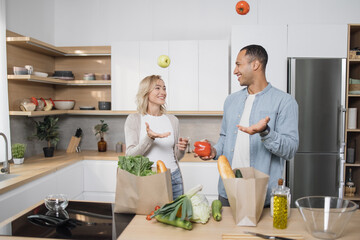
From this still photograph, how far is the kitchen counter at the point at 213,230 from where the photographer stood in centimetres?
125

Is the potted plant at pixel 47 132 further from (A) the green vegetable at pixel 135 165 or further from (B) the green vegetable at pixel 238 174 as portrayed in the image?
(B) the green vegetable at pixel 238 174

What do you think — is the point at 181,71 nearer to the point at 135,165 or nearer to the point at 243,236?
the point at 135,165

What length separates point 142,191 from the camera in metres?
1.42

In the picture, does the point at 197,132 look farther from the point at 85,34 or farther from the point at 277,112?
the point at 277,112

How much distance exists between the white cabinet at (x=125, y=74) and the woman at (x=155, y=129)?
1313 mm

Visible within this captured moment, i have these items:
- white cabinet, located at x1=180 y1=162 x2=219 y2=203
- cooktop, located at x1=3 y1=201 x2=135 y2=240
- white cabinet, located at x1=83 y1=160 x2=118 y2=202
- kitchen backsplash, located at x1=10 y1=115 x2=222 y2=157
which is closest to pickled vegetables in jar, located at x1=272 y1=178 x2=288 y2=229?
cooktop, located at x1=3 y1=201 x2=135 y2=240

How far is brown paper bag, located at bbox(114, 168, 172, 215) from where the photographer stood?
1.40 m

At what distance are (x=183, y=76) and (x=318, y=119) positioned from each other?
1502mm

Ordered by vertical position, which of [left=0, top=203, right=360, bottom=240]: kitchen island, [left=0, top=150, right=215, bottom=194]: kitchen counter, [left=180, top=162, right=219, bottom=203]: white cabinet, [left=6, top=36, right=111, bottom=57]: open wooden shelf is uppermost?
[left=6, top=36, right=111, bottom=57]: open wooden shelf

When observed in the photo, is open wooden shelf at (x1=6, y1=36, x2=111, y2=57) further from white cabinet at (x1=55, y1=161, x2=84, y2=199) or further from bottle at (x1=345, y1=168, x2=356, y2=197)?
bottle at (x1=345, y1=168, x2=356, y2=197)

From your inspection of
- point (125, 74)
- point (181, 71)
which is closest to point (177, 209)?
point (181, 71)

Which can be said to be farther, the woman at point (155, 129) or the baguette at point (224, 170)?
the woman at point (155, 129)

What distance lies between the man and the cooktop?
0.63 meters

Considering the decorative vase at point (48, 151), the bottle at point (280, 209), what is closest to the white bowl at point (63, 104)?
the decorative vase at point (48, 151)
